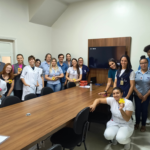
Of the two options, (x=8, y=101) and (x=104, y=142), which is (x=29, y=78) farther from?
(x=104, y=142)

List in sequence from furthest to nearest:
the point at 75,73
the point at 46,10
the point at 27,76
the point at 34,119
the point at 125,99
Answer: the point at 46,10 < the point at 75,73 < the point at 27,76 < the point at 125,99 < the point at 34,119

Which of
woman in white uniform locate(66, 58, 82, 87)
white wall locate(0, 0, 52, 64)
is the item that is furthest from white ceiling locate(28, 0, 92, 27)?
woman in white uniform locate(66, 58, 82, 87)

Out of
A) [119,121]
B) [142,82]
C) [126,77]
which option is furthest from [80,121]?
[142,82]

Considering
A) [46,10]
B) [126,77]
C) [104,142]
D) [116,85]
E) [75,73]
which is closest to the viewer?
[104,142]

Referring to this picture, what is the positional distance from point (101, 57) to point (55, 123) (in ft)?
11.7

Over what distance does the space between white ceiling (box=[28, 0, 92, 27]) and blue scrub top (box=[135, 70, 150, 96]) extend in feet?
12.1

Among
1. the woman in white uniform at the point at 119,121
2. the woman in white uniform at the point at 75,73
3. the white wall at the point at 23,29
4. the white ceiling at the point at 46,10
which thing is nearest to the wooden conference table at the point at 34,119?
the woman in white uniform at the point at 119,121

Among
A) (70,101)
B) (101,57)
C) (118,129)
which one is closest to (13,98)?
(70,101)

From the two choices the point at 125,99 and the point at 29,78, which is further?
the point at 29,78

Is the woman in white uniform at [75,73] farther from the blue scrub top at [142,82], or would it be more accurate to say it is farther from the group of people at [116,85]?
Answer: the blue scrub top at [142,82]

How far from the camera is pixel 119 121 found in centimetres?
248

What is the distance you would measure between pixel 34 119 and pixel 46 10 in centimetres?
429

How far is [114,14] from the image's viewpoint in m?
4.67

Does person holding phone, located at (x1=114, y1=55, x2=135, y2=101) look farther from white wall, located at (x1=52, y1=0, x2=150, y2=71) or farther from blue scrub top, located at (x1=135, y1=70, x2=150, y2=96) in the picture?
white wall, located at (x1=52, y1=0, x2=150, y2=71)
